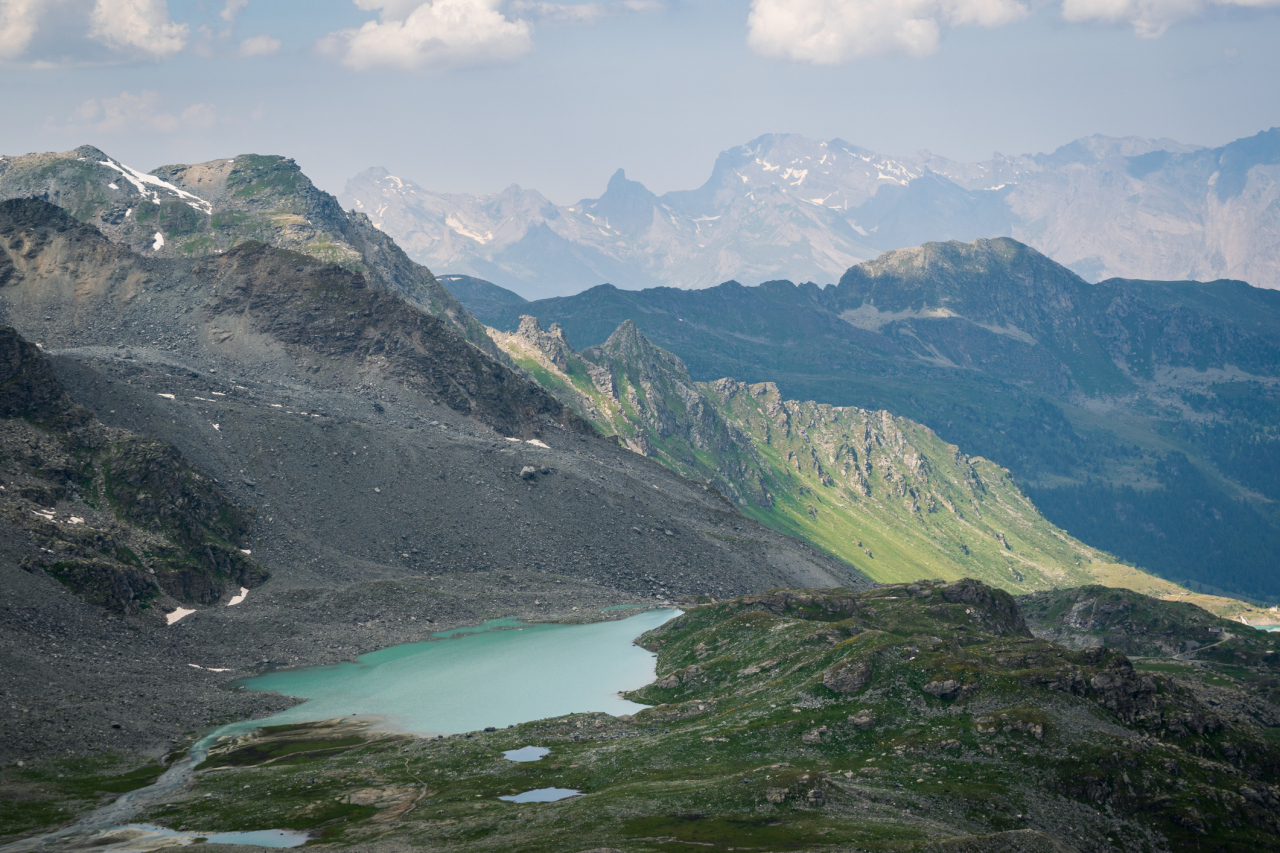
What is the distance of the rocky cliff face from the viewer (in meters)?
146

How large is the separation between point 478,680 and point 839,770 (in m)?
67.9

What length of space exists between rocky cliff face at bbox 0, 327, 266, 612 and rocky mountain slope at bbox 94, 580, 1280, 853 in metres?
51.0

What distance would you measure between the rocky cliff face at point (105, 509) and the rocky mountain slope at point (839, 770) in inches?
2007

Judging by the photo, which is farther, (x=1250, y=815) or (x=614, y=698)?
(x=614, y=698)

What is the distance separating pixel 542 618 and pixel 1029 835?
11581 cm

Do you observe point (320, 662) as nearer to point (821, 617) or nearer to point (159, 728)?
point (159, 728)

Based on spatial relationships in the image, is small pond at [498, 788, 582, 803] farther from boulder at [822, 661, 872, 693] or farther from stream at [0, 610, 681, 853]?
boulder at [822, 661, 872, 693]

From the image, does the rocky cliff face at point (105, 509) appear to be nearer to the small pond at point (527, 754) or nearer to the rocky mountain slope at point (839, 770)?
the rocky mountain slope at point (839, 770)

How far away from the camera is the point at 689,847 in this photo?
79.1m

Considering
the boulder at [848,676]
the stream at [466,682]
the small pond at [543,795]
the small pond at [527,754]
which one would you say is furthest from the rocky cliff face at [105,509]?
the boulder at [848,676]

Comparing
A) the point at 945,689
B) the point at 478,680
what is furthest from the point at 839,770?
the point at 478,680

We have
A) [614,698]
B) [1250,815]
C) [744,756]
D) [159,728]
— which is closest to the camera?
[1250,815]

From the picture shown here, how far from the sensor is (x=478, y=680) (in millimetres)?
149625

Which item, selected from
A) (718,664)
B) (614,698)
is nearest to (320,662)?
(614,698)
